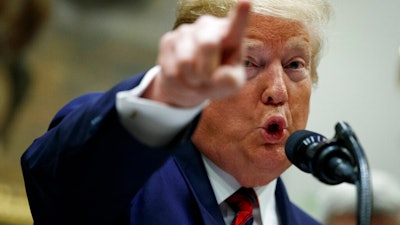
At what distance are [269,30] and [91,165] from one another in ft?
1.40

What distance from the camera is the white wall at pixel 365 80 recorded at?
226 cm

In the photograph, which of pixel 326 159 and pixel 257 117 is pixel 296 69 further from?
pixel 326 159

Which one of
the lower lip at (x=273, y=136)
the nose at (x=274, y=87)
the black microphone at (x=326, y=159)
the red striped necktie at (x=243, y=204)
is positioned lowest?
the red striped necktie at (x=243, y=204)

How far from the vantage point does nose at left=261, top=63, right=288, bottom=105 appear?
1.05 metres

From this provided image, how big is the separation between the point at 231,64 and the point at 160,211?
1.40 feet

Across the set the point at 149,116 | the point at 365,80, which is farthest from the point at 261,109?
the point at 365,80

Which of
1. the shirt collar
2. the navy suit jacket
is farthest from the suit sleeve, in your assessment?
the shirt collar

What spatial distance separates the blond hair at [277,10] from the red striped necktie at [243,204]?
0.27 metres

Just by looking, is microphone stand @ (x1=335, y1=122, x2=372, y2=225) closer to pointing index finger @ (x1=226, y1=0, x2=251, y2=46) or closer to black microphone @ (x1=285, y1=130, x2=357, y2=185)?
black microphone @ (x1=285, y1=130, x2=357, y2=185)

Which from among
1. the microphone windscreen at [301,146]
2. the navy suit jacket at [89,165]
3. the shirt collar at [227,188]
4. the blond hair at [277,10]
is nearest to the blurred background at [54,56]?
the blond hair at [277,10]

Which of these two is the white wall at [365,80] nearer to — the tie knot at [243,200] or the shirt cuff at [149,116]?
the tie knot at [243,200]

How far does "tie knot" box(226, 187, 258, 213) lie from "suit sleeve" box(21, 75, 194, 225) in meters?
0.29

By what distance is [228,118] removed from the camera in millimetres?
1059

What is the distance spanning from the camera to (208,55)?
56 cm
